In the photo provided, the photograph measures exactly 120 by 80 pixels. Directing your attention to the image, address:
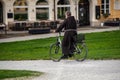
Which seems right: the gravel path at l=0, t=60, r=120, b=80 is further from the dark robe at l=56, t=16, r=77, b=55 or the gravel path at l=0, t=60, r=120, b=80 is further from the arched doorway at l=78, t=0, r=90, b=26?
the arched doorway at l=78, t=0, r=90, b=26

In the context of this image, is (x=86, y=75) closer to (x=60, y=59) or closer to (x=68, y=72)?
(x=68, y=72)

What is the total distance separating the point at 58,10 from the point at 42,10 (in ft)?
5.81

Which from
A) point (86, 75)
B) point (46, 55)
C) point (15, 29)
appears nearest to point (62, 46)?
point (46, 55)

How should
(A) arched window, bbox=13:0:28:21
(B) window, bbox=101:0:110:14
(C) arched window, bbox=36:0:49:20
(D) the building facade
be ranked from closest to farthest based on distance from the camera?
(D) the building facade
(A) arched window, bbox=13:0:28:21
(C) arched window, bbox=36:0:49:20
(B) window, bbox=101:0:110:14

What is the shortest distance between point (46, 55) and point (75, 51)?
2.66 m

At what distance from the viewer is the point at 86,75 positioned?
1386cm

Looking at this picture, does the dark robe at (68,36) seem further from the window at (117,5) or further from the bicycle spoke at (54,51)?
the window at (117,5)

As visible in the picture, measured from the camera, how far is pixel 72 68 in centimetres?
1543

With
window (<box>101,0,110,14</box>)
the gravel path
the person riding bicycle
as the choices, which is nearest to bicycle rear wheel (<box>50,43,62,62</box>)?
the gravel path

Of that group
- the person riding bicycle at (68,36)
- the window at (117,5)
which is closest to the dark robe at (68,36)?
the person riding bicycle at (68,36)

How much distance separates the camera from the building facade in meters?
43.3

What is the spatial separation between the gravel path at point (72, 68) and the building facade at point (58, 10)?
1017 inches

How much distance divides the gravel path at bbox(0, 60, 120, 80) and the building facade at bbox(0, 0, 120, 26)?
84.8 feet

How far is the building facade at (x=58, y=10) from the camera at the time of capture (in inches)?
1704
